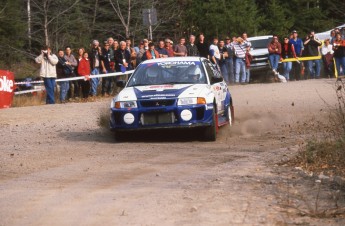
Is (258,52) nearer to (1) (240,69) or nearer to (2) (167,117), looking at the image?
(1) (240,69)

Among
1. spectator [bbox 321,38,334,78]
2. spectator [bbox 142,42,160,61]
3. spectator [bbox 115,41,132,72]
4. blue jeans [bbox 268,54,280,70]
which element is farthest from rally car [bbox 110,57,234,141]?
spectator [bbox 321,38,334,78]

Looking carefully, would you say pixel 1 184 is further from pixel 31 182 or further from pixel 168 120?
pixel 168 120

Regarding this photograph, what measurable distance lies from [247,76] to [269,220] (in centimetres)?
2824

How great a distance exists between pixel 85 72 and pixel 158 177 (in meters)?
19.0

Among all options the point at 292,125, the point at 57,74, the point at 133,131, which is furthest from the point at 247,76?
the point at 133,131

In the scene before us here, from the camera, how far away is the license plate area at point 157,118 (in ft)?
56.4

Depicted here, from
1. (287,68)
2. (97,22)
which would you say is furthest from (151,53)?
(97,22)

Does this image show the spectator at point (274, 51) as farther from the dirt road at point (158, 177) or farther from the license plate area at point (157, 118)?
the license plate area at point (157, 118)

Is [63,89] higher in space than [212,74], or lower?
lower

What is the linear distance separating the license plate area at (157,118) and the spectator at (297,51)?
21663 mm

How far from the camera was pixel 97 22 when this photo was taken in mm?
53594

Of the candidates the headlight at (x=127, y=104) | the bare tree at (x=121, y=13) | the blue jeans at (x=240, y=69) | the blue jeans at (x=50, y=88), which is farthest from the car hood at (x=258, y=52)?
the headlight at (x=127, y=104)

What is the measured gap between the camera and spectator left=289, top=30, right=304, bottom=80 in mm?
38281

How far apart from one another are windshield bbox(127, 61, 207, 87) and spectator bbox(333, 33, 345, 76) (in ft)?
56.3
